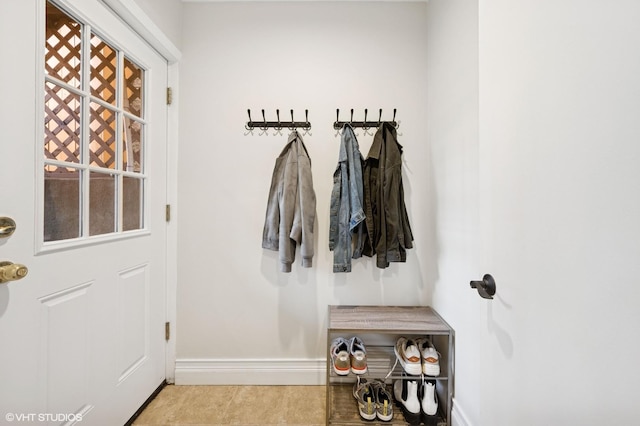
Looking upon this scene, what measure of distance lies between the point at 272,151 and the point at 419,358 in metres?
1.49

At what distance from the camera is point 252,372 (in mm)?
1785

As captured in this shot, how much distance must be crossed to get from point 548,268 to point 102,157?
172 centimetres

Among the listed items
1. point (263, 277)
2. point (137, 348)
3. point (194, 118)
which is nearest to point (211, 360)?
point (137, 348)

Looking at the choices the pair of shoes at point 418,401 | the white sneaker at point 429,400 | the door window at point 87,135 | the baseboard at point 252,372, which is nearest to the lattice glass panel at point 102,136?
the door window at point 87,135

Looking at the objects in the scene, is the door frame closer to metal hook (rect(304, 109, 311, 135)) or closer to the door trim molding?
the door trim molding

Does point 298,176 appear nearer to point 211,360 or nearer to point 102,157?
point 102,157

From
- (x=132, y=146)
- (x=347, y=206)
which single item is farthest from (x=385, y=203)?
(x=132, y=146)

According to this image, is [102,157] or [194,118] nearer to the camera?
[102,157]

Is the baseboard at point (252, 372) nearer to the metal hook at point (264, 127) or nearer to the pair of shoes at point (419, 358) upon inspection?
the pair of shoes at point (419, 358)

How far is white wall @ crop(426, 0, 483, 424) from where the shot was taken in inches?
48.9

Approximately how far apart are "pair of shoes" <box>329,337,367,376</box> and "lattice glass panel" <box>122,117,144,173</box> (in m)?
1.51

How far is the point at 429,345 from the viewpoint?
1524 mm

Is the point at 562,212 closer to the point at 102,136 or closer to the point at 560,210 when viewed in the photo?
the point at 560,210

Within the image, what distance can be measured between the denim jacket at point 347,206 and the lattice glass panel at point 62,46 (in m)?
1.28
